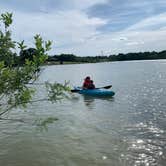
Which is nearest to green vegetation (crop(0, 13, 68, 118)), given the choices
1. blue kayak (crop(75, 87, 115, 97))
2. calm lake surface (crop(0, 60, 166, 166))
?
calm lake surface (crop(0, 60, 166, 166))

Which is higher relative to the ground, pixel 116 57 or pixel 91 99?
pixel 116 57

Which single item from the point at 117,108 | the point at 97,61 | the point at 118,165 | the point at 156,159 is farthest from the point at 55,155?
the point at 97,61

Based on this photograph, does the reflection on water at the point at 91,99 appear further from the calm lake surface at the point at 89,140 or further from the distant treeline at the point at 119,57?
the distant treeline at the point at 119,57

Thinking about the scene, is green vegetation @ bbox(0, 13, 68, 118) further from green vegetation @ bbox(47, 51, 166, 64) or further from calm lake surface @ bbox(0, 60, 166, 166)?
green vegetation @ bbox(47, 51, 166, 64)

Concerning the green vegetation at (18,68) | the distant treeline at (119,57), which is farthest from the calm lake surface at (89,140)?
the distant treeline at (119,57)

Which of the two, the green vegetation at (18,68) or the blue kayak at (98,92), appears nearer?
the green vegetation at (18,68)

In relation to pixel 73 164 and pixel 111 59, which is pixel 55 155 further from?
pixel 111 59

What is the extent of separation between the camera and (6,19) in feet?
11.4

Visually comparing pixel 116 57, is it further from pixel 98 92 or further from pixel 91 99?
pixel 91 99

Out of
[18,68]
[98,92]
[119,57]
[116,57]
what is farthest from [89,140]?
[116,57]

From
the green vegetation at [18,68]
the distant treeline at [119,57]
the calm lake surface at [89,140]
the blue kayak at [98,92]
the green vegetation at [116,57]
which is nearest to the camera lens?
the green vegetation at [18,68]

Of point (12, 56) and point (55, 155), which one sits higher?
point (12, 56)

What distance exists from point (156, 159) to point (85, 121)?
215 inches

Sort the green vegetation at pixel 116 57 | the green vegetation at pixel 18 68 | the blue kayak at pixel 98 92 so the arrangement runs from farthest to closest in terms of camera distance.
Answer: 1. the green vegetation at pixel 116 57
2. the blue kayak at pixel 98 92
3. the green vegetation at pixel 18 68
